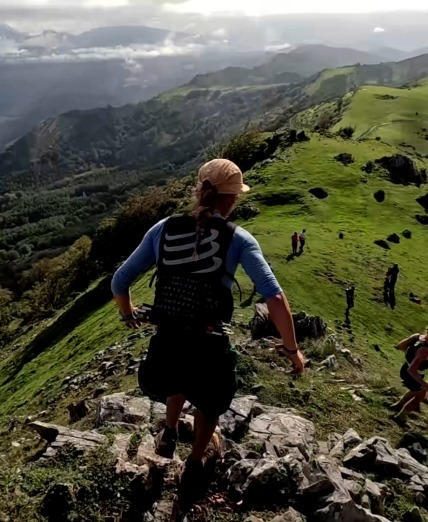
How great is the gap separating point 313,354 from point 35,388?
15.8m

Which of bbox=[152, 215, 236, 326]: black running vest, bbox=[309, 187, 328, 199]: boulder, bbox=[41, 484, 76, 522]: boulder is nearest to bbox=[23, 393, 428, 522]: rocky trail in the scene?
bbox=[41, 484, 76, 522]: boulder

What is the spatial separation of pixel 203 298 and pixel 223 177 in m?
1.25

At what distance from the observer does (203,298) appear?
620 centimetres

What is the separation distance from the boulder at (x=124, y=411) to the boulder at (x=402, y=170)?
6029 centimetres

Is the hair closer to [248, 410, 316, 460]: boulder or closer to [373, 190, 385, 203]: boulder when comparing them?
[248, 410, 316, 460]: boulder

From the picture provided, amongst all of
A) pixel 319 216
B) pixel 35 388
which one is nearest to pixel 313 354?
Result: pixel 35 388

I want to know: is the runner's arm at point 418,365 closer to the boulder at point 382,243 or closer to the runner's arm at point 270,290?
the runner's arm at point 270,290

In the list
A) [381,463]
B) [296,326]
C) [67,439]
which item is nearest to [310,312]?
[296,326]

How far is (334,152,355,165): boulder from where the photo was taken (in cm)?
6816

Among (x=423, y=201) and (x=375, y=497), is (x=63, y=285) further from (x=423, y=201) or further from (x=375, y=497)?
(x=375, y=497)

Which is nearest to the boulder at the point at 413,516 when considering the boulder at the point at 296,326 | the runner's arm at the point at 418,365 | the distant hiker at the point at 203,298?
the distant hiker at the point at 203,298

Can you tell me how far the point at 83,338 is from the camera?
3338cm

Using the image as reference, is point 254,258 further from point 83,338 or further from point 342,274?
point 342,274

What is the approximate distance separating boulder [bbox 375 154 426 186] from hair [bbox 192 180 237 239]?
6340 cm
